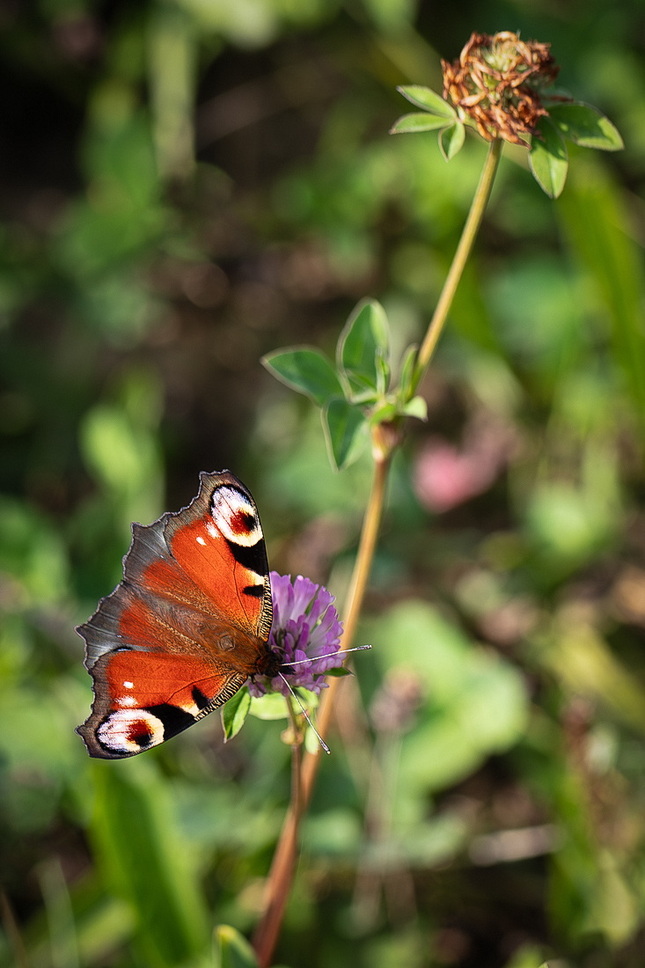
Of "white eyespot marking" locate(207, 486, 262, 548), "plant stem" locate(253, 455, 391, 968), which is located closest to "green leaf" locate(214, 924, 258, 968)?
"plant stem" locate(253, 455, 391, 968)

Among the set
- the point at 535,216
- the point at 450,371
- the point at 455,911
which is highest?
the point at 535,216

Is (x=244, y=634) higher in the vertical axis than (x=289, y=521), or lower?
A: lower

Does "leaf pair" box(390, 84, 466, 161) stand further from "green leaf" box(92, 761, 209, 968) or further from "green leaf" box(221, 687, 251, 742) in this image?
"green leaf" box(92, 761, 209, 968)

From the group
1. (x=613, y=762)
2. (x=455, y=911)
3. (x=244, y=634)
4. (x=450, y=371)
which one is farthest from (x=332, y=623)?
(x=450, y=371)

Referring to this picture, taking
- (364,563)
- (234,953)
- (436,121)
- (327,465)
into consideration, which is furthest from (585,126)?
(327,465)

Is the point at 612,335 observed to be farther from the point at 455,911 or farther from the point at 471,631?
the point at 455,911

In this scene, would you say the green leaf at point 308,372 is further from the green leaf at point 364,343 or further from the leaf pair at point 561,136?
the leaf pair at point 561,136
